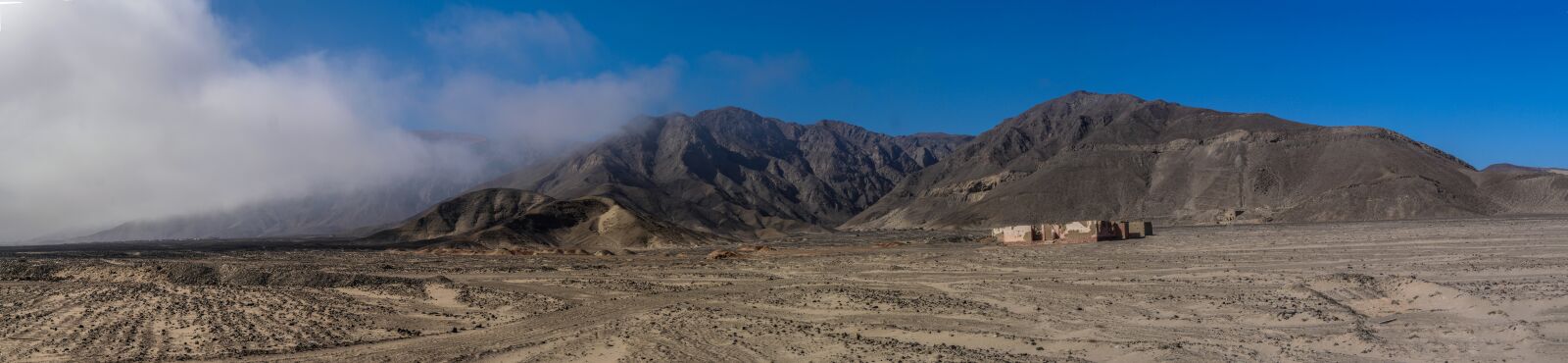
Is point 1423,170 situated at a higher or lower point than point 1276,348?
higher

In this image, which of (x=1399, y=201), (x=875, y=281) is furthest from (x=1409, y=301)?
(x=1399, y=201)

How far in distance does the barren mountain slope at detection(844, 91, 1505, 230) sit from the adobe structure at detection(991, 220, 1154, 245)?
55.5 meters

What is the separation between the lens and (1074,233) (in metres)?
49.1

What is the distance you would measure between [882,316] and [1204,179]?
120436 millimetres

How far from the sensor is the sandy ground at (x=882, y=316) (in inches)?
527

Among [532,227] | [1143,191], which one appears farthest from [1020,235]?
[1143,191]

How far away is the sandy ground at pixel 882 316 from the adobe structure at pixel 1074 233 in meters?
18.4

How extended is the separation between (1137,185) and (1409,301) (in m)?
119

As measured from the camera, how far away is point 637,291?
25906 millimetres

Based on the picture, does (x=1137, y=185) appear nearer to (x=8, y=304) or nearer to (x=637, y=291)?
(x=637, y=291)

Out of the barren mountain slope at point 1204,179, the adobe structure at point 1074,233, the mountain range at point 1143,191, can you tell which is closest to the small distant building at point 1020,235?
the adobe structure at point 1074,233

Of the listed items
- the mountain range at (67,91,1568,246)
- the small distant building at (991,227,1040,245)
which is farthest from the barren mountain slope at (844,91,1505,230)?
the small distant building at (991,227,1040,245)

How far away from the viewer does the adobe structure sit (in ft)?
160

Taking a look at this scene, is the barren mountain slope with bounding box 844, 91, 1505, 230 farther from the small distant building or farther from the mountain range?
the small distant building
